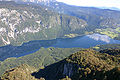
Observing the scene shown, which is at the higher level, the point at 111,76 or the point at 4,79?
the point at 111,76

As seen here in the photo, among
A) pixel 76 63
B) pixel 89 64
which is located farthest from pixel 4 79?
pixel 89 64

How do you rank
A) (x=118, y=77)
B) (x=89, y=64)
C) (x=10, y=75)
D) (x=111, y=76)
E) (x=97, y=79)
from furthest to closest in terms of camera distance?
(x=10, y=75) < (x=89, y=64) < (x=97, y=79) < (x=111, y=76) < (x=118, y=77)

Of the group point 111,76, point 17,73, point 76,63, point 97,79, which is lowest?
point 17,73

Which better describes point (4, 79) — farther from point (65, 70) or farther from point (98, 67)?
point (98, 67)

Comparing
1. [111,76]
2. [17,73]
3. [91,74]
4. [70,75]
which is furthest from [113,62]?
[17,73]

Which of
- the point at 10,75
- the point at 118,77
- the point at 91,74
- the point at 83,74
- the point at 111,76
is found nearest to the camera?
the point at 118,77

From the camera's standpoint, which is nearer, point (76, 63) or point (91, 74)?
point (91, 74)

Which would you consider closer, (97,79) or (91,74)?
(97,79)

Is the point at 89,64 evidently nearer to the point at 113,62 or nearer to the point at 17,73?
the point at 113,62

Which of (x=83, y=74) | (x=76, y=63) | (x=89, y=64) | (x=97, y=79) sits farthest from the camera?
(x=76, y=63)
